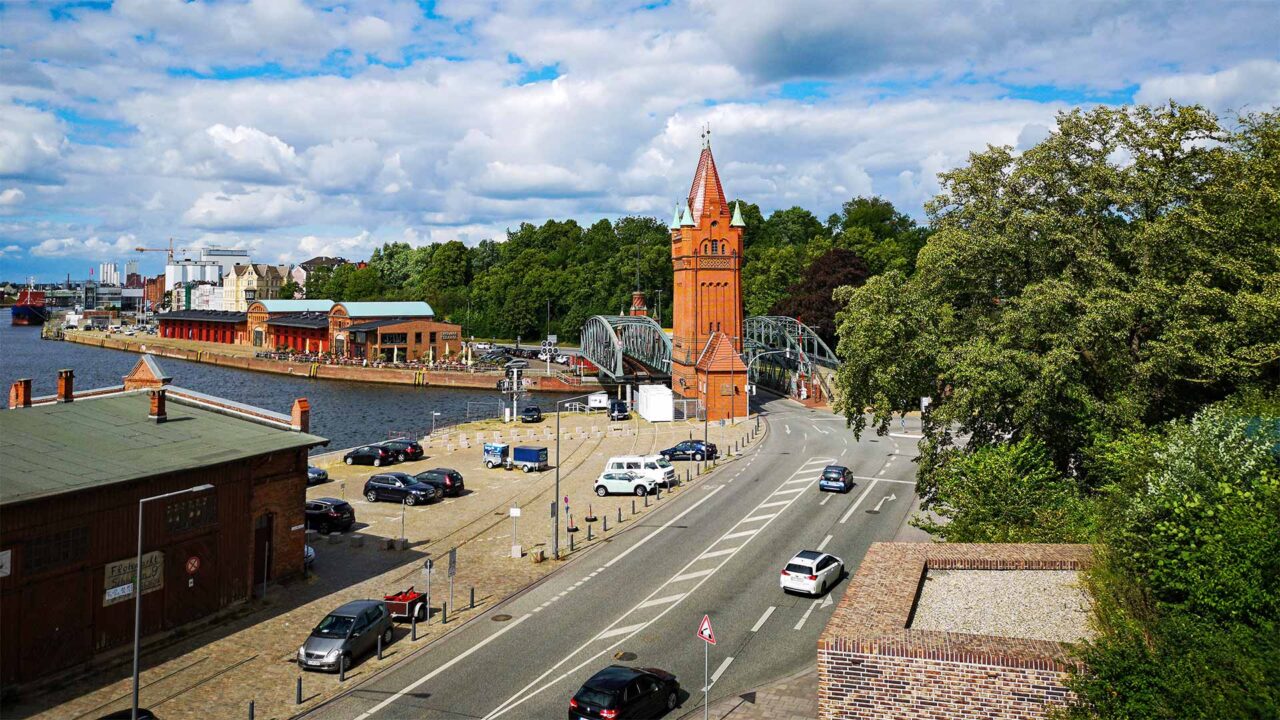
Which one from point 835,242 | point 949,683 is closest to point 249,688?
point 949,683

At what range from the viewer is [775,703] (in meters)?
20.9

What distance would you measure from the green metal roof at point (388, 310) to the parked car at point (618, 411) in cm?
8686

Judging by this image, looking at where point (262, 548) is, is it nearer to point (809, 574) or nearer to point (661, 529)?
point (661, 529)

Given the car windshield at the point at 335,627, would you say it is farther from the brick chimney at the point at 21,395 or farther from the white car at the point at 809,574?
the brick chimney at the point at 21,395

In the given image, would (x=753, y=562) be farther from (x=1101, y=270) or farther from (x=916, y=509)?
(x=1101, y=270)

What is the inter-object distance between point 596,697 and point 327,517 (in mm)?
21944

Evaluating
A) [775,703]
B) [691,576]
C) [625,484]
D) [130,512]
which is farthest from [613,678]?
[625,484]

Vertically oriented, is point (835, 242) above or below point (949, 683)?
above

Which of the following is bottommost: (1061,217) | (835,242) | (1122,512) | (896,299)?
(1122,512)

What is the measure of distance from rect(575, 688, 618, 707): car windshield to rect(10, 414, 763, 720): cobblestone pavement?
6988 mm

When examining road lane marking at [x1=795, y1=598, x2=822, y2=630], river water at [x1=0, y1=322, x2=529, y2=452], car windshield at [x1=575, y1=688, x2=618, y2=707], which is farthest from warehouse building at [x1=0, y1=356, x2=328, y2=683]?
Result: river water at [x1=0, y1=322, x2=529, y2=452]

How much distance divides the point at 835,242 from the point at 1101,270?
118188 mm

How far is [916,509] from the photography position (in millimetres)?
41844

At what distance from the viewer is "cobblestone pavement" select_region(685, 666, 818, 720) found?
66.3ft
